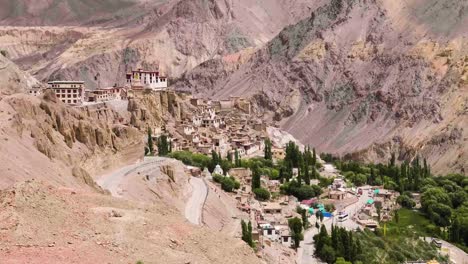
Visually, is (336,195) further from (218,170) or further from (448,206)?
(218,170)

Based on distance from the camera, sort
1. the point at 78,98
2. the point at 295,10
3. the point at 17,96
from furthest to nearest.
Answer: the point at 295,10, the point at 78,98, the point at 17,96

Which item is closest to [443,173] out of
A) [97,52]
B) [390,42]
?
[390,42]

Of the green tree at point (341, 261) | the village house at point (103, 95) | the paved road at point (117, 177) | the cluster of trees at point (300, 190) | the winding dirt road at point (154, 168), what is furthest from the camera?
the village house at point (103, 95)

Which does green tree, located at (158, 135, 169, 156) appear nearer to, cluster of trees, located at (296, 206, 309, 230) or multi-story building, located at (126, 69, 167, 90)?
cluster of trees, located at (296, 206, 309, 230)

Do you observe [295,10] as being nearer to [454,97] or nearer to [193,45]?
[193,45]

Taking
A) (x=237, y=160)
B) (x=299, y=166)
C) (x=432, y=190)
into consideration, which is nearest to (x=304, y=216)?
(x=237, y=160)

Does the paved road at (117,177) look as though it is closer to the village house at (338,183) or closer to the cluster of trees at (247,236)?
the cluster of trees at (247,236)

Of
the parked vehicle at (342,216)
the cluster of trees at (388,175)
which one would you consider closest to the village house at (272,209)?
the parked vehicle at (342,216)
